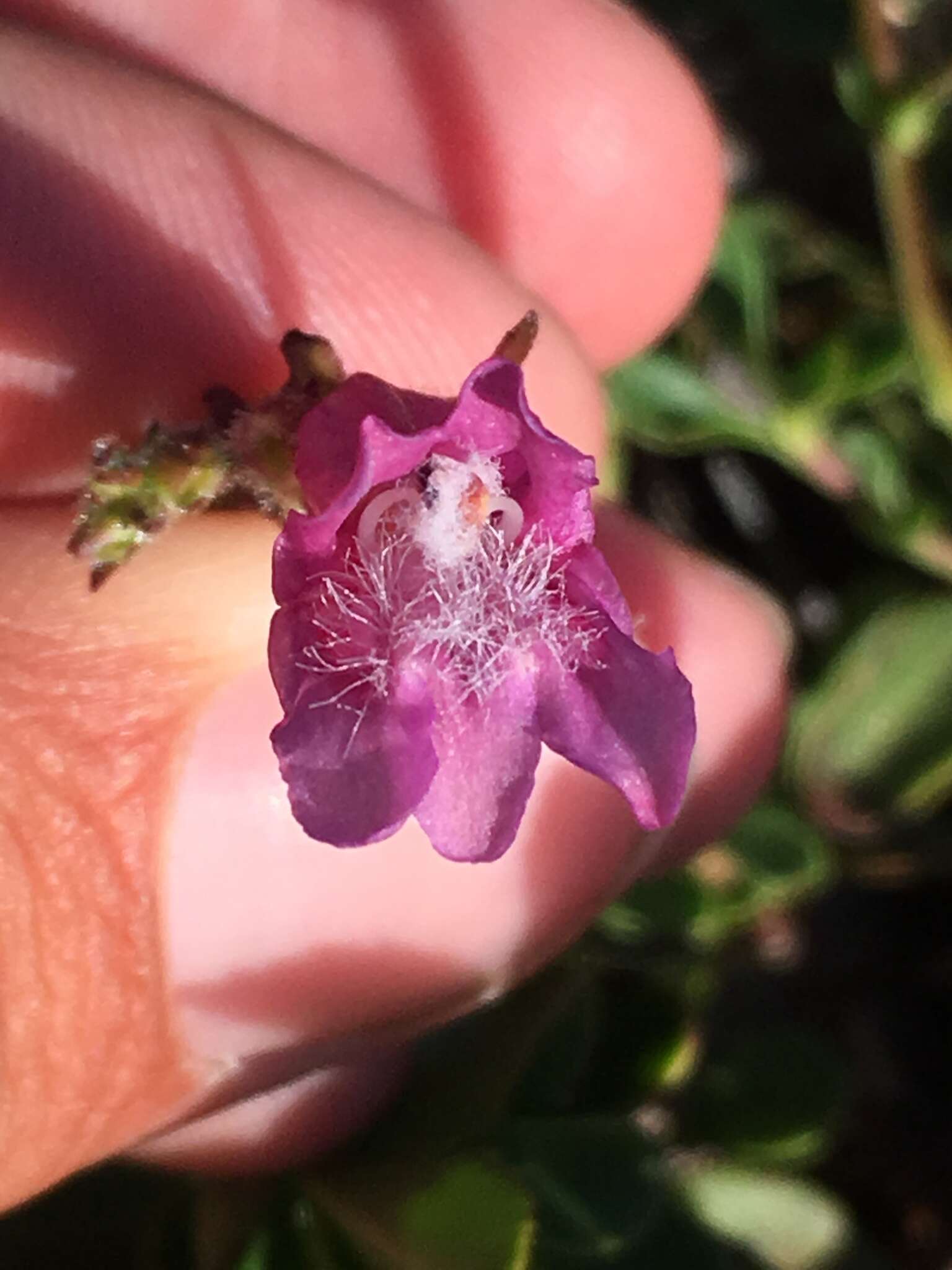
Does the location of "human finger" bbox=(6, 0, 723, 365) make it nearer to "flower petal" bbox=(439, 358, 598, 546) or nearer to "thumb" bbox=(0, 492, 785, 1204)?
"thumb" bbox=(0, 492, 785, 1204)

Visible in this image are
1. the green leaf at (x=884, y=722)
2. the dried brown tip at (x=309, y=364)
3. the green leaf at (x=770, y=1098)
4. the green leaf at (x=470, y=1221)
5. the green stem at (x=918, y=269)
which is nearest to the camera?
the dried brown tip at (x=309, y=364)

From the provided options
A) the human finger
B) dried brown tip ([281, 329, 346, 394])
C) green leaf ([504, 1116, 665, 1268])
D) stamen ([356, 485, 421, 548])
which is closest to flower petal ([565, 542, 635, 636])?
stamen ([356, 485, 421, 548])

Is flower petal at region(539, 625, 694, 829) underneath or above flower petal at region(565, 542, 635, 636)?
underneath

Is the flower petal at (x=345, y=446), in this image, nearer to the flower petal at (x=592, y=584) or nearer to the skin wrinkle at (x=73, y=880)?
the flower petal at (x=592, y=584)

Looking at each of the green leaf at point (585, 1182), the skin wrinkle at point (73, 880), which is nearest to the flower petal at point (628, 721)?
the skin wrinkle at point (73, 880)

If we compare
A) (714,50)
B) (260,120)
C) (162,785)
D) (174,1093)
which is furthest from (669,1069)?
(714,50)

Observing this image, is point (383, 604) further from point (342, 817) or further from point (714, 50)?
point (714, 50)
